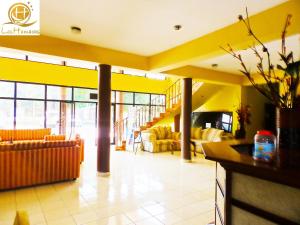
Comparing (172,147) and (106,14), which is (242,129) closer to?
(106,14)

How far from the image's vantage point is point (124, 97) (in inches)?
403

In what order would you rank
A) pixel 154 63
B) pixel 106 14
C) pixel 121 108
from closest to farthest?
pixel 106 14 → pixel 154 63 → pixel 121 108

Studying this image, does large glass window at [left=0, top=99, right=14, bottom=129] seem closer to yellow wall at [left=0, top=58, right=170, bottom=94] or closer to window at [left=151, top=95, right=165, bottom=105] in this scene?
yellow wall at [left=0, top=58, right=170, bottom=94]

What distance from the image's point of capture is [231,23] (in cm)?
361

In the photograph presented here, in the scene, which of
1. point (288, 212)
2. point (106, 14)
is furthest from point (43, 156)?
point (288, 212)

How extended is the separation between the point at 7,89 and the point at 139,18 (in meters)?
6.48

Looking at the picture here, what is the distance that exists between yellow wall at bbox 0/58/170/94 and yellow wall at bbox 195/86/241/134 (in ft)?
10.6

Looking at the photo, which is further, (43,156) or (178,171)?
(178,171)

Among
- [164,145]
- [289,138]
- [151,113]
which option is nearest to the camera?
[289,138]

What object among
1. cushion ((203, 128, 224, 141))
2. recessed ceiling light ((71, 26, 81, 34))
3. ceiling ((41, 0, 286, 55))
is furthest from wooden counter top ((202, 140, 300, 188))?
cushion ((203, 128, 224, 141))

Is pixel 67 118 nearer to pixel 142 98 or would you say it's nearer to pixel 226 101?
pixel 142 98

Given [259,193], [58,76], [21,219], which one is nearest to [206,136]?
[58,76]

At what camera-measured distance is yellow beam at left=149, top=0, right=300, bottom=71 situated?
9.73 feet

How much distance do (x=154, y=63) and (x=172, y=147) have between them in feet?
13.9
